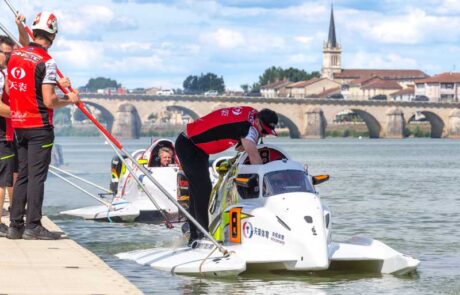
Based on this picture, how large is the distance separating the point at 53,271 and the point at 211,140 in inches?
150

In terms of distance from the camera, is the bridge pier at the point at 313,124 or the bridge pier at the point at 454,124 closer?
the bridge pier at the point at 454,124

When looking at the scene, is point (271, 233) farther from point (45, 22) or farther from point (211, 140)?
point (45, 22)

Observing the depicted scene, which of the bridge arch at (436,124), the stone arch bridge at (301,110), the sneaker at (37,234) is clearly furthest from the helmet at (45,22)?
the bridge arch at (436,124)

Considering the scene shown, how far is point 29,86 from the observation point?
1330 centimetres

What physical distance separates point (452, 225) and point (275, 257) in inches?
444

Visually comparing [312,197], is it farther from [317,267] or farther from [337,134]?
[337,134]

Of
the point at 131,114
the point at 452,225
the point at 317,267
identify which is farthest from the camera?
the point at 131,114

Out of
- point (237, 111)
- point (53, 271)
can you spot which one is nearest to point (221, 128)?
point (237, 111)

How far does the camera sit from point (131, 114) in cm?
16275

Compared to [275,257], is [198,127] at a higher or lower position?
higher

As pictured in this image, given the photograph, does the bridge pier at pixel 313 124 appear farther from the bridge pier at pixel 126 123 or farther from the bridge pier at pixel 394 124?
the bridge pier at pixel 126 123

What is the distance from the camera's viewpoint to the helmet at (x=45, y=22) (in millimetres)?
13094

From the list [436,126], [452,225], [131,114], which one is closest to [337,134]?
[436,126]

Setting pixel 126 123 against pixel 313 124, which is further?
pixel 313 124
